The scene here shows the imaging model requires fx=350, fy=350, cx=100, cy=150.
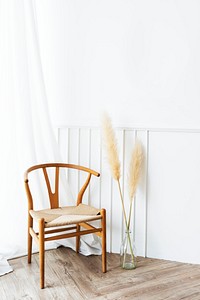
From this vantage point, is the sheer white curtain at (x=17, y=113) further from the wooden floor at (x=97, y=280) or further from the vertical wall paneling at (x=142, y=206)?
the vertical wall paneling at (x=142, y=206)

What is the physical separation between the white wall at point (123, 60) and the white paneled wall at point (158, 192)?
116 mm

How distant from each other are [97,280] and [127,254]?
35cm

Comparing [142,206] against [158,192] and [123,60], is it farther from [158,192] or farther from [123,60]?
[123,60]

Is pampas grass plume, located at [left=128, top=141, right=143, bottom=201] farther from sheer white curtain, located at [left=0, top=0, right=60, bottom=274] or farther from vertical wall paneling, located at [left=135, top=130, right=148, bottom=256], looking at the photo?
sheer white curtain, located at [left=0, top=0, right=60, bottom=274]

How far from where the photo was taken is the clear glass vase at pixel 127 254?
92.7 inches

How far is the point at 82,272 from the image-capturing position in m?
2.26

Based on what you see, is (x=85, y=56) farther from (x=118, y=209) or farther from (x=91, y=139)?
(x=118, y=209)

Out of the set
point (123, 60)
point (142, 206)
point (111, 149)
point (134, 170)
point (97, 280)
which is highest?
point (123, 60)

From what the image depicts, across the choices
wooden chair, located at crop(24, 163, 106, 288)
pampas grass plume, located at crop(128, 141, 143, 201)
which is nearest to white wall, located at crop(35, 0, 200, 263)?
pampas grass plume, located at crop(128, 141, 143, 201)

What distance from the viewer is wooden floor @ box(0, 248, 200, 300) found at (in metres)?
1.97

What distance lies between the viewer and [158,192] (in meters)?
2.46

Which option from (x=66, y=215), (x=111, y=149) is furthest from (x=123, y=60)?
(x=66, y=215)

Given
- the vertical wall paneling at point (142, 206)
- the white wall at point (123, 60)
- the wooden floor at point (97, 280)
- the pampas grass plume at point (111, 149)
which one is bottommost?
the wooden floor at point (97, 280)

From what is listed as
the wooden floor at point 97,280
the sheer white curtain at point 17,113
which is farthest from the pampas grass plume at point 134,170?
the sheer white curtain at point 17,113
